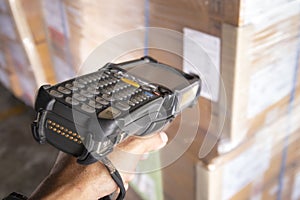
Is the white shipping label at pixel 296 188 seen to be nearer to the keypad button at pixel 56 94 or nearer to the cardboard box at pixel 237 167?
the cardboard box at pixel 237 167

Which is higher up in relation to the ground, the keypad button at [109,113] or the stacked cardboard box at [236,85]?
the keypad button at [109,113]

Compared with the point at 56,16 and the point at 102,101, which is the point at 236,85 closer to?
the point at 102,101

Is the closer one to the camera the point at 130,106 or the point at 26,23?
the point at 130,106

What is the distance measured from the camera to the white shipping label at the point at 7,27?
1943mm

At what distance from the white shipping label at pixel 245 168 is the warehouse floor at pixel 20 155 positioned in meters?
1.20

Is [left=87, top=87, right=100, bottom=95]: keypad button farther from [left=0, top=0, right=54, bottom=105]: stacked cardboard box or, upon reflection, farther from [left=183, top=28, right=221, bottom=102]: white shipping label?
[left=0, top=0, right=54, bottom=105]: stacked cardboard box

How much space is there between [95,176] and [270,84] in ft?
1.67

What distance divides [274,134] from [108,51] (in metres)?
0.55

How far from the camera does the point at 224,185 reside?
1.04m

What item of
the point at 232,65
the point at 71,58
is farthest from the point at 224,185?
the point at 71,58

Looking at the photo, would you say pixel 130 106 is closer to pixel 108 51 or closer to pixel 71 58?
pixel 108 51

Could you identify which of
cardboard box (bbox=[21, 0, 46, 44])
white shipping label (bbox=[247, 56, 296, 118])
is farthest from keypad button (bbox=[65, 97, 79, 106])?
cardboard box (bbox=[21, 0, 46, 44])

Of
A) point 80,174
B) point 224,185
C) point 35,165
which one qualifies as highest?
point 80,174

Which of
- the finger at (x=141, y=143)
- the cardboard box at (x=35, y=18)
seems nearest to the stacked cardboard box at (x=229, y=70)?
the finger at (x=141, y=143)
